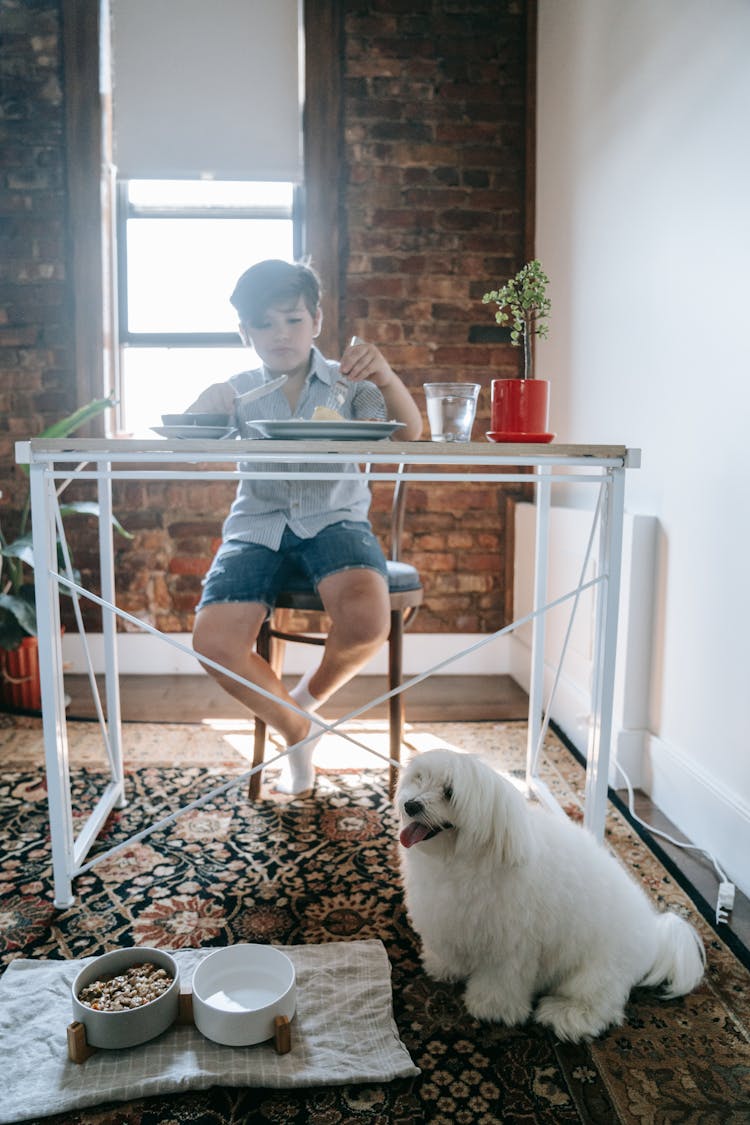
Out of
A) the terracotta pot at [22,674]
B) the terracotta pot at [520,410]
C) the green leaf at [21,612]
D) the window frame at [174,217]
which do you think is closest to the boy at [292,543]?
the terracotta pot at [520,410]

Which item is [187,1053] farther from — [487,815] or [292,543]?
[292,543]

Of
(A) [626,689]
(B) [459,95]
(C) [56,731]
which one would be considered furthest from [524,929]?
(B) [459,95]

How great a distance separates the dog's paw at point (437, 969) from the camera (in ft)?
4.29


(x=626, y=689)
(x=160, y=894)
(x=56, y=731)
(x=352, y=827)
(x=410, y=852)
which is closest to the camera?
(x=410, y=852)

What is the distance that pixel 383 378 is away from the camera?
6.14 feet

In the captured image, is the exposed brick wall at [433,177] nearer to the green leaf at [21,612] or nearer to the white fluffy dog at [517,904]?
the green leaf at [21,612]

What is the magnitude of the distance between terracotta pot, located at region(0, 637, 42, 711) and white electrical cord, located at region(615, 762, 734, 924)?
1847 mm

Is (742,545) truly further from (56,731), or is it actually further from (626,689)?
(56,731)

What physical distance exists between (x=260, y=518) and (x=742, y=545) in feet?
3.44

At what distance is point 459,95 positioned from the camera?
3012 millimetres

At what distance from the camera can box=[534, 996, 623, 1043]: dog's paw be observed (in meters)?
1.18

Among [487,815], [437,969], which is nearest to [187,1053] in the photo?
[437,969]

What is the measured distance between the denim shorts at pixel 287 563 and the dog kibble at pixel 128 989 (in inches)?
32.9

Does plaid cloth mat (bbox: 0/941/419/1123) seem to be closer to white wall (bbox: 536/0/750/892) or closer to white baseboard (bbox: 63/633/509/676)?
white wall (bbox: 536/0/750/892)
